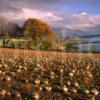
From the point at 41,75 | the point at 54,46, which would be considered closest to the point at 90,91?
the point at 41,75

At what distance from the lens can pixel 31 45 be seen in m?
32.8

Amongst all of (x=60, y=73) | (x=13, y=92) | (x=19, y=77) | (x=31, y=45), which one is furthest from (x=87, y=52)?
(x=13, y=92)

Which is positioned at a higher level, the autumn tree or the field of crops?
the autumn tree

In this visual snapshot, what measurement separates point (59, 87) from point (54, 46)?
2160 cm

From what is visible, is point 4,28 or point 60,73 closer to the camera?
point 60,73

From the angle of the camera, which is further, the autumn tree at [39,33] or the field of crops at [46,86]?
the autumn tree at [39,33]

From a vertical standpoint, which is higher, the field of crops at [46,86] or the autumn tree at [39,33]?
the autumn tree at [39,33]

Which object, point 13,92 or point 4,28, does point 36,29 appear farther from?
point 13,92

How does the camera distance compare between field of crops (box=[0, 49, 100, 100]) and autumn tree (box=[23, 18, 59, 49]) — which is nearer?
field of crops (box=[0, 49, 100, 100])

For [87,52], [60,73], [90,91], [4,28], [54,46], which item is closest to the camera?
[90,91]

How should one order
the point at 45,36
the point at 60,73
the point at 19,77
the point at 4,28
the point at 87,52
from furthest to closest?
the point at 4,28 < the point at 45,36 < the point at 87,52 < the point at 60,73 < the point at 19,77

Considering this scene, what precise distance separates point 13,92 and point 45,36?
26527mm

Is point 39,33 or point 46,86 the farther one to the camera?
point 39,33

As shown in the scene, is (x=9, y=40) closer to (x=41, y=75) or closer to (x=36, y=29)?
(x=36, y=29)
